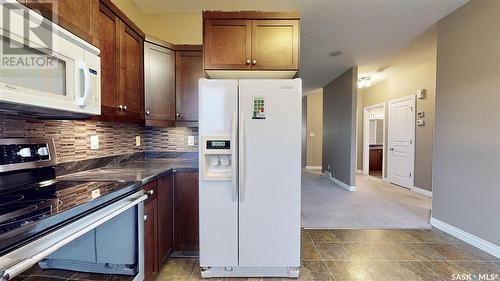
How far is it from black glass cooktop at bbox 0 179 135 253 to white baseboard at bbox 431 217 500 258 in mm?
3296

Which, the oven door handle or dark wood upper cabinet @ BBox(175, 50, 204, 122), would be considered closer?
the oven door handle

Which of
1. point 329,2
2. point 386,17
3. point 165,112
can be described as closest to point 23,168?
point 165,112

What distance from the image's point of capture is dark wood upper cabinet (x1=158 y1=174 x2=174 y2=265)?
179 centimetres

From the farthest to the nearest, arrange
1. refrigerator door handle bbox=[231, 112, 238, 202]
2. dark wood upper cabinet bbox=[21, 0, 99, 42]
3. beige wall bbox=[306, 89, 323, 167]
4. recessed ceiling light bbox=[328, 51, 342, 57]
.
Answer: beige wall bbox=[306, 89, 323, 167], recessed ceiling light bbox=[328, 51, 342, 57], refrigerator door handle bbox=[231, 112, 238, 202], dark wood upper cabinet bbox=[21, 0, 99, 42]

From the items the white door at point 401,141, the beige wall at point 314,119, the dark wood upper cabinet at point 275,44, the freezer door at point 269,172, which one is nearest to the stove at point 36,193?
the freezer door at point 269,172

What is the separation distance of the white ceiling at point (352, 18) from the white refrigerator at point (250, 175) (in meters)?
1.38

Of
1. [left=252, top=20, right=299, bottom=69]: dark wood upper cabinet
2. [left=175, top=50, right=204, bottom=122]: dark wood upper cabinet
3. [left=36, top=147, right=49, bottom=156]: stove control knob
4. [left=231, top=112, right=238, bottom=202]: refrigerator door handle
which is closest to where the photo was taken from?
[left=36, top=147, right=49, bottom=156]: stove control knob

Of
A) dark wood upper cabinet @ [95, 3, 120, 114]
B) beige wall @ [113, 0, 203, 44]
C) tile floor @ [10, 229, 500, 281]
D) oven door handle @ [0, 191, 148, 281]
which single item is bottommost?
tile floor @ [10, 229, 500, 281]

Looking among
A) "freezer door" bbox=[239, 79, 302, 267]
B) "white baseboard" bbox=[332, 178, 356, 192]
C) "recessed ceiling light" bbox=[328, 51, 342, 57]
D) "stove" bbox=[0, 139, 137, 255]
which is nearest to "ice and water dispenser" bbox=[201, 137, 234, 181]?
"freezer door" bbox=[239, 79, 302, 267]

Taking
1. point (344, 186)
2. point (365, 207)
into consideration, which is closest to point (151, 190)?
point (365, 207)

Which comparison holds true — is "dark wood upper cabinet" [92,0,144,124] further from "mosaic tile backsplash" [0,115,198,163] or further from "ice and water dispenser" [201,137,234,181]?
"ice and water dispenser" [201,137,234,181]

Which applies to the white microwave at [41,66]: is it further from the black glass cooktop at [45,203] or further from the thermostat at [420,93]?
the thermostat at [420,93]

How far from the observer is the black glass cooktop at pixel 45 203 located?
2.39 feet

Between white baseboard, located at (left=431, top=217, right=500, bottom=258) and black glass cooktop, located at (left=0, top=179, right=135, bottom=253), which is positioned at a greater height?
black glass cooktop, located at (left=0, top=179, right=135, bottom=253)
